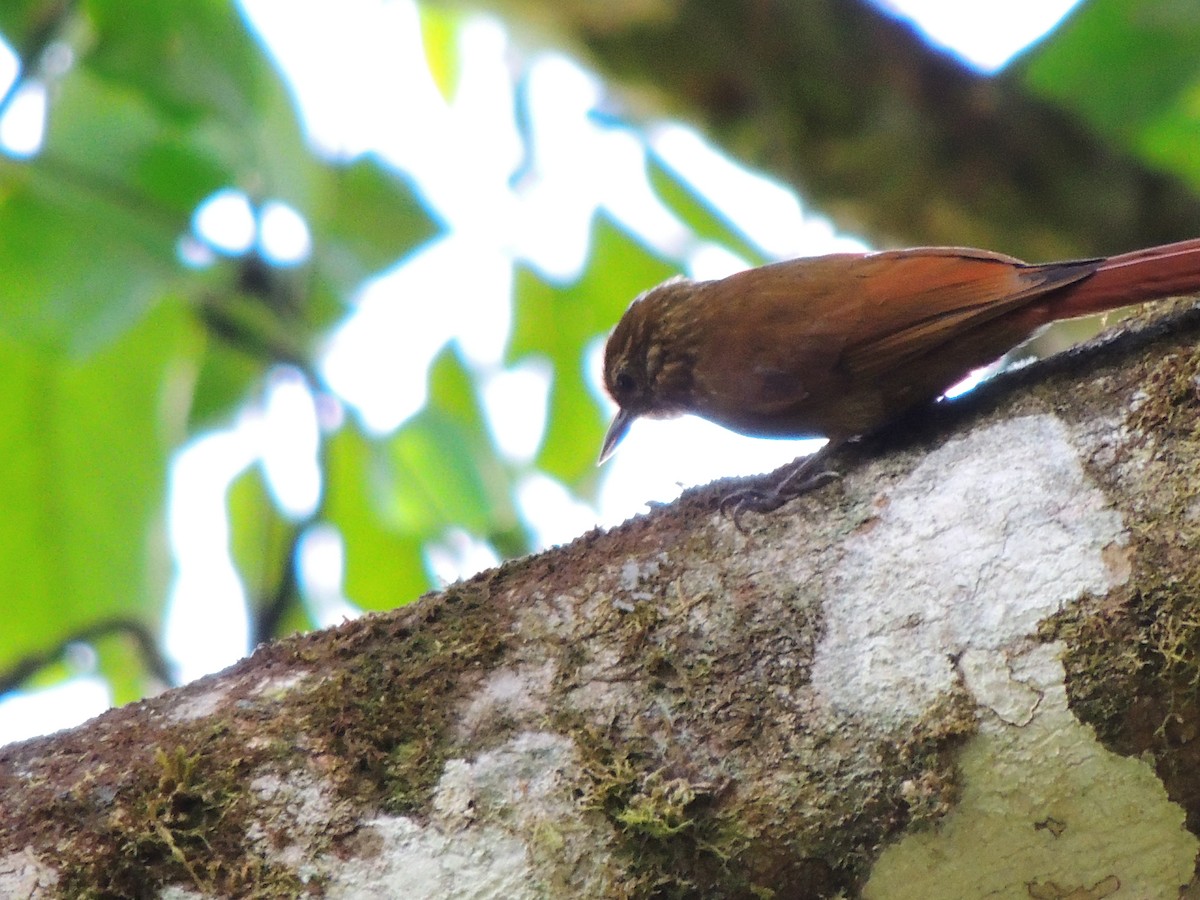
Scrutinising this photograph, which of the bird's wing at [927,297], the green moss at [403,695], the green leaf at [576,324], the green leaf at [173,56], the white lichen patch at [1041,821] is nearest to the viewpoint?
the white lichen patch at [1041,821]

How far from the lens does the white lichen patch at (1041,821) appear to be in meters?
1.94

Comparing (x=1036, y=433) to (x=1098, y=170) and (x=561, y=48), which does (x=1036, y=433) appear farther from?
(x=561, y=48)

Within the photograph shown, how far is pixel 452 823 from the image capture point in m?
2.06

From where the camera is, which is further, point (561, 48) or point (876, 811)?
point (561, 48)

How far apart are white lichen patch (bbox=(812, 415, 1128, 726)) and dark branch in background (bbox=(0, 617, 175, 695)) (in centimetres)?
233

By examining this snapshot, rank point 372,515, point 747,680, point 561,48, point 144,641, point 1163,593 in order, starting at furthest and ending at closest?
1. point 561,48
2. point 372,515
3. point 144,641
4. point 747,680
5. point 1163,593

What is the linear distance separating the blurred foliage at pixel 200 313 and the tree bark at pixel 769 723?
1624 millimetres

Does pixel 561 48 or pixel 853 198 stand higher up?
pixel 561 48

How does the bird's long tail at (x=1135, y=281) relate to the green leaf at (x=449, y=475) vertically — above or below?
below

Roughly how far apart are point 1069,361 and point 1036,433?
22cm

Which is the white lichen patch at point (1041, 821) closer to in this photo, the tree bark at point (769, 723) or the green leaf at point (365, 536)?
the tree bark at point (769, 723)

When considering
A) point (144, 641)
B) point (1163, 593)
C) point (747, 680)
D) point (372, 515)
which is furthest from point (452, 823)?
point (372, 515)

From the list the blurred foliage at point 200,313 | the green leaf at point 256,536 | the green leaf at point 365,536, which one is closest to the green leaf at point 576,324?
the blurred foliage at point 200,313

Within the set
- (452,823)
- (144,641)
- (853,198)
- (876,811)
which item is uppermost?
(853,198)
